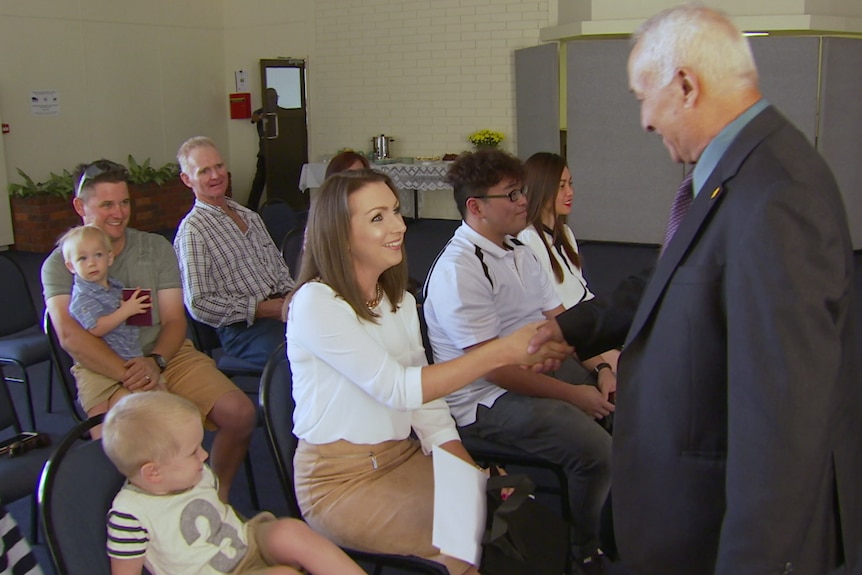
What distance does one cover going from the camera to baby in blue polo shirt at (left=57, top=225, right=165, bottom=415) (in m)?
2.86

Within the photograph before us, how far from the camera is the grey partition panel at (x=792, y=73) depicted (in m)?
7.80

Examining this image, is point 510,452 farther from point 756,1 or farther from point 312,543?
point 756,1

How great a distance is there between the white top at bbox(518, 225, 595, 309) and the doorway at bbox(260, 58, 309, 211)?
8.01 metres

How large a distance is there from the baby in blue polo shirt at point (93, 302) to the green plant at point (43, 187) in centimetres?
653

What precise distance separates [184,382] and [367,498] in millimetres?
1327

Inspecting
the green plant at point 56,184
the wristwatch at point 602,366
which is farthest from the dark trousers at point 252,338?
the green plant at point 56,184

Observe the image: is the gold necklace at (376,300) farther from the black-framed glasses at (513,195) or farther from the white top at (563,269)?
the white top at (563,269)

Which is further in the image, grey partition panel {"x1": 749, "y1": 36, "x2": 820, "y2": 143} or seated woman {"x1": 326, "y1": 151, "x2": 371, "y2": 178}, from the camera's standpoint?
grey partition panel {"x1": 749, "y1": 36, "x2": 820, "y2": 143}

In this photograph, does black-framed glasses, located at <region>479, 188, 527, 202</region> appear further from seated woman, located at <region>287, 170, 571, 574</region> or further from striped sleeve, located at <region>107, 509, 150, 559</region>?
striped sleeve, located at <region>107, 509, 150, 559</region>

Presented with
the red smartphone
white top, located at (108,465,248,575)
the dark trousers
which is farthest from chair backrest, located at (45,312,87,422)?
white top, located at (108,465,248,575)

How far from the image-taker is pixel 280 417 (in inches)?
84.9

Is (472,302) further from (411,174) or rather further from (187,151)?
(411,174)

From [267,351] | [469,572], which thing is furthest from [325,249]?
[267,351]

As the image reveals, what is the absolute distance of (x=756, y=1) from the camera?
7922 millimetres
